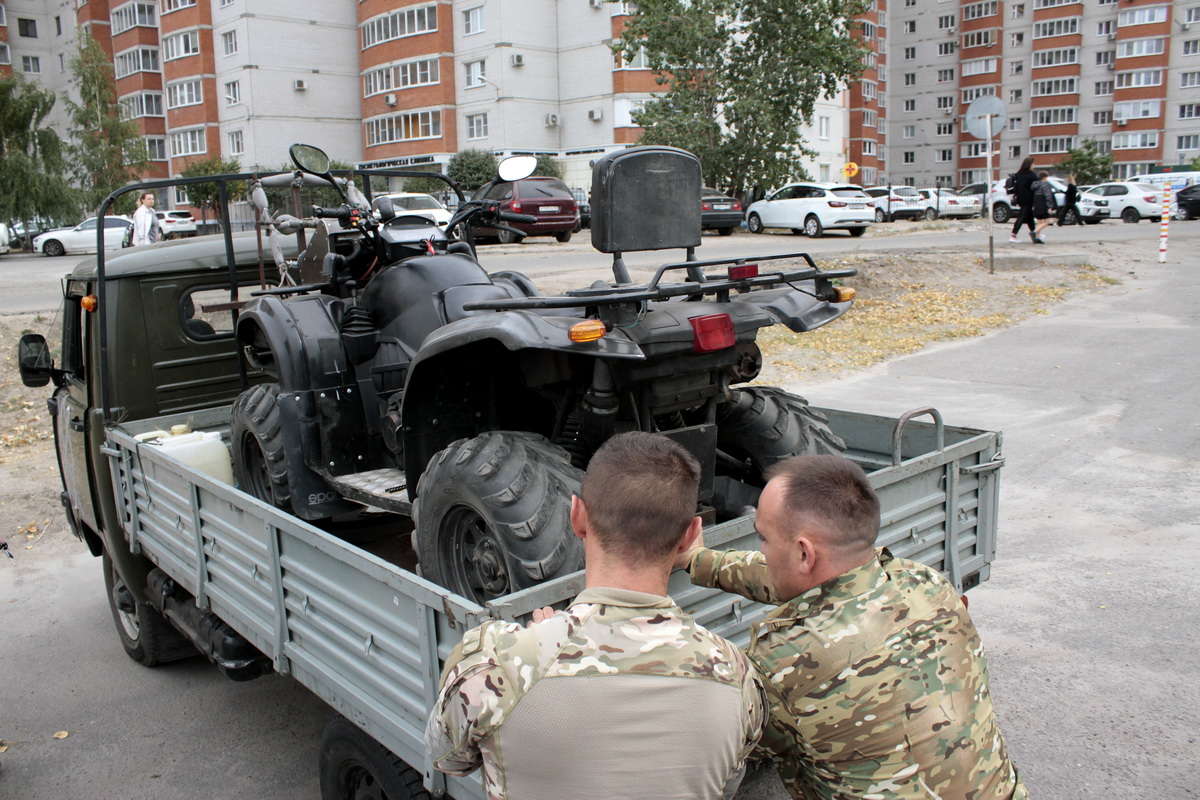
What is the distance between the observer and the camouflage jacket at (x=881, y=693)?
1.99 metres

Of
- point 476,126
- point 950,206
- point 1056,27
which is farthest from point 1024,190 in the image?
point 1056,27

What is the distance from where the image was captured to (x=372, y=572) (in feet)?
8.58

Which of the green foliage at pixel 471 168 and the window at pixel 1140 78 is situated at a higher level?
the window at pixel 1140 78

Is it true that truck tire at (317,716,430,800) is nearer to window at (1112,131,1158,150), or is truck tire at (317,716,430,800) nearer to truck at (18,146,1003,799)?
truck at (18,146,1003,799)

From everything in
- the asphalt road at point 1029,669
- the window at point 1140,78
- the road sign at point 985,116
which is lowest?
the asphalt road at point 1029,669

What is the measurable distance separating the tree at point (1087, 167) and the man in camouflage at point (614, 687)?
65.3 metres

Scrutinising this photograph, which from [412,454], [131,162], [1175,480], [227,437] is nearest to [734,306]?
[412,454]

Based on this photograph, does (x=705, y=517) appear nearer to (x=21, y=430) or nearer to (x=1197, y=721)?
Result: (x=1197, y=721)

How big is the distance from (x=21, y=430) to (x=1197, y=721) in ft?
30.3

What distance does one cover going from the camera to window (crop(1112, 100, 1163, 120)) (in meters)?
69.1

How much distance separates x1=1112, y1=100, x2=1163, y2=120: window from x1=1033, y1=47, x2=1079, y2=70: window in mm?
4779

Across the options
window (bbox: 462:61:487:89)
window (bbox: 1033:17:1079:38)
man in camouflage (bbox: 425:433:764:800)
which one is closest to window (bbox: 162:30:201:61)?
window (bbox: 462:61:487:89)

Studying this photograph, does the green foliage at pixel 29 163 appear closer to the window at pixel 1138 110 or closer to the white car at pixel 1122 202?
the white car at pixel 1122 202

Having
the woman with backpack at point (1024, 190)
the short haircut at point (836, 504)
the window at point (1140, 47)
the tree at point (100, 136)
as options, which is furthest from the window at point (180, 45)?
the window at point (1140, 47)
